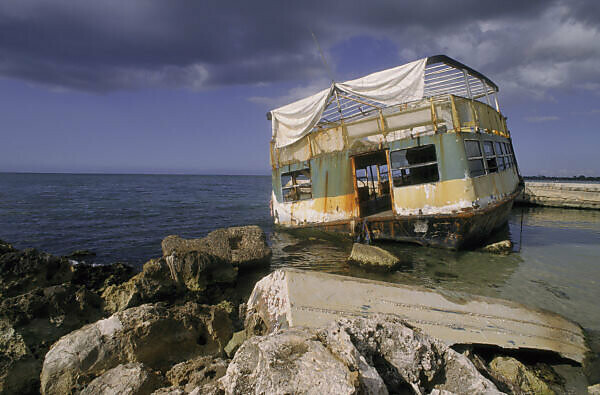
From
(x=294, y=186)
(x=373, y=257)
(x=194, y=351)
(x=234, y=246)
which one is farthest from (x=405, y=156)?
(x=194, y=351)

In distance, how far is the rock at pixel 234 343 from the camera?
3661 millimetres

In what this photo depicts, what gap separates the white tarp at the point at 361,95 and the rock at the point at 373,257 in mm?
4368

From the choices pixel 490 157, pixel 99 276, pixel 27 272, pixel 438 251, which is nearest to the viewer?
pixel 27 272

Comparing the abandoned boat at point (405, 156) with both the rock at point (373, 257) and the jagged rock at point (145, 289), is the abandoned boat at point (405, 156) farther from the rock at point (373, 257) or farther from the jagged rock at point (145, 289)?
the jagged rock at point (145, 289)

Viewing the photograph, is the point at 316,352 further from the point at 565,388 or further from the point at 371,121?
the point at 371,121

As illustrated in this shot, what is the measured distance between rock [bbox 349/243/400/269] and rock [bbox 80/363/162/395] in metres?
6.10

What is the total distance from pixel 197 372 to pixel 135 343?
916 mm

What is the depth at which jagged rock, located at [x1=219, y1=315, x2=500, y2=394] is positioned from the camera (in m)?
1.77

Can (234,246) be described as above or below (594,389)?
above

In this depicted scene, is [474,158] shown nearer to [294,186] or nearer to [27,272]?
[294,186]

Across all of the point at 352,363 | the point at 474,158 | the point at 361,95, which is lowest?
the point at 352,363

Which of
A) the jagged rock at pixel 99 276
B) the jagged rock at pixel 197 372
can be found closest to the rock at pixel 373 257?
the jagged rock at pixel 197 372

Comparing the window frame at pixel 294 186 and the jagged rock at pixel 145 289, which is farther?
the window frame at pixel 294 186

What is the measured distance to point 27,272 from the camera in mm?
5762
